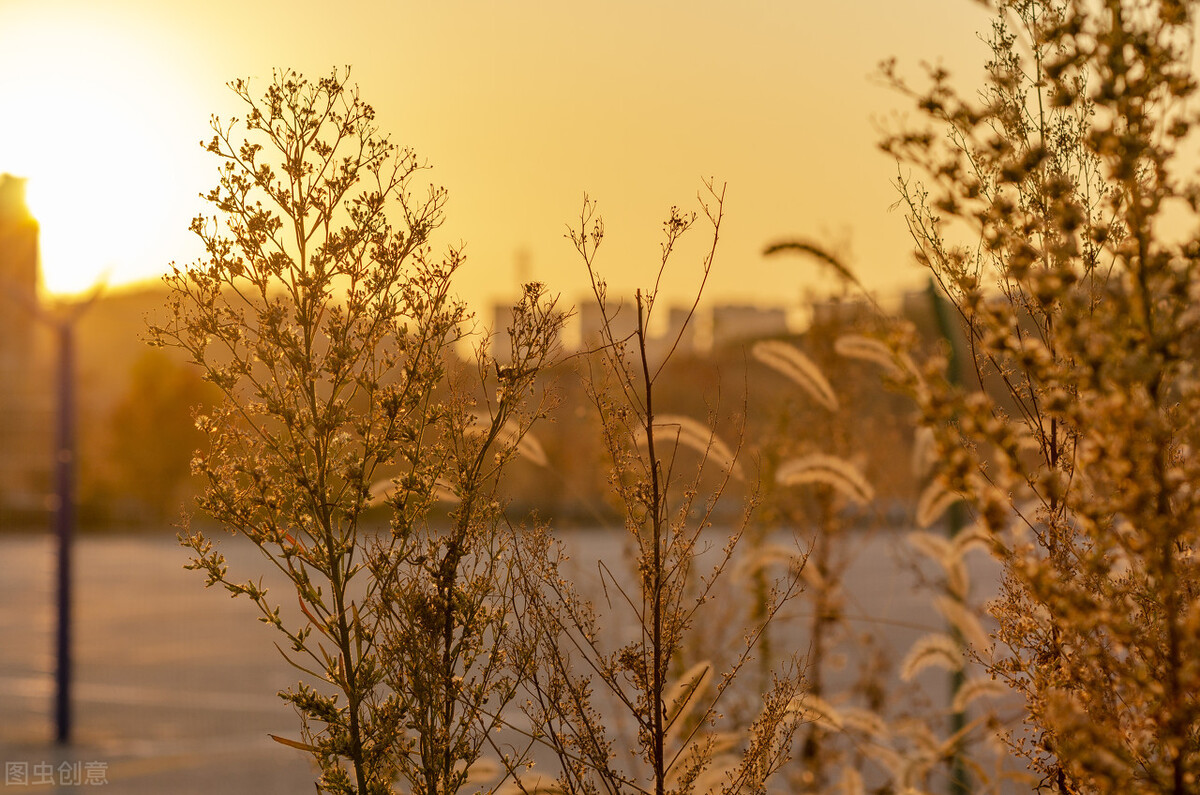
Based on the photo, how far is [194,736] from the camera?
11648mm

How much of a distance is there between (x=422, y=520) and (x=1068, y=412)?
56.1 inches

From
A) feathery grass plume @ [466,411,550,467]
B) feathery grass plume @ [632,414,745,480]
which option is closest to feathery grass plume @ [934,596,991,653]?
feathery grass plume @ [632,414,745,480]

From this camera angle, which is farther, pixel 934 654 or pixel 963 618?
pixel 934 654

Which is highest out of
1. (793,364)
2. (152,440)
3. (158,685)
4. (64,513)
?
(152,440)

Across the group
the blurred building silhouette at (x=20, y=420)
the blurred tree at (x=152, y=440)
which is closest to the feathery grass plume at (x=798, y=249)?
the blurred building silhouette at (x=20, y=420)

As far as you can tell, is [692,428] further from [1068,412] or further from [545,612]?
[1068,412]

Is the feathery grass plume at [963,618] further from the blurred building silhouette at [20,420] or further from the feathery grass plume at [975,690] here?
the blurred building silhouette at [20,420]

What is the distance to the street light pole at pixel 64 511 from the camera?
978cm

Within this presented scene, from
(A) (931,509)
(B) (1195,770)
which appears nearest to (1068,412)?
(B) (1195,770)

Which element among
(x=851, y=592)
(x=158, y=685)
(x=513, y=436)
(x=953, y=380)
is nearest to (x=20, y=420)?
(x=158, y=685)

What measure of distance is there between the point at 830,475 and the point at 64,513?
7169mm

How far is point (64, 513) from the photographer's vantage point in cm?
988

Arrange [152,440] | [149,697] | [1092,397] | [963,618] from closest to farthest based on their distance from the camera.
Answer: [1092,397]
[963,618]
[149,697]
[152,440]

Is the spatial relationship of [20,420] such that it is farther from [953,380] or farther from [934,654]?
[934,654]
